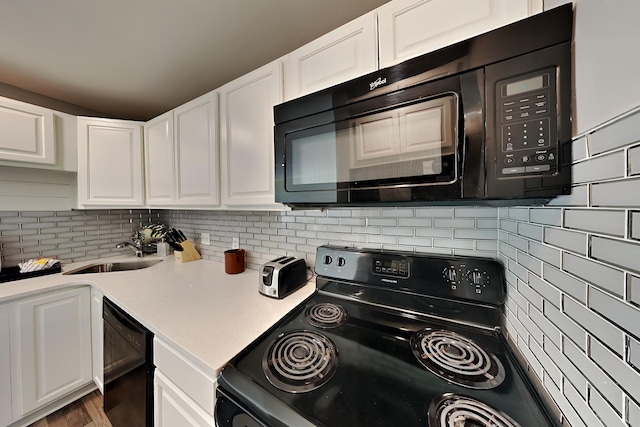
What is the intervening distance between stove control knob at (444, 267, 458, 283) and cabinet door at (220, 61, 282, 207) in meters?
0.87

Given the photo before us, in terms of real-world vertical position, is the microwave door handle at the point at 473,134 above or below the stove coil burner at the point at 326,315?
above

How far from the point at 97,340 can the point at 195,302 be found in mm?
1156

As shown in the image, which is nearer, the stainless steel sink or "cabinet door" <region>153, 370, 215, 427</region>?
"cabinet door" <region>153, 370, 215, 427</region>

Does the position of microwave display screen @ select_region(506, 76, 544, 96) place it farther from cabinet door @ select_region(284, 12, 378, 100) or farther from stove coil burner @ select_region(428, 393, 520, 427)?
stove coil burner @ select_region(428, 393, 520, 427)

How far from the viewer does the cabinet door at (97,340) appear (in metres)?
1.51

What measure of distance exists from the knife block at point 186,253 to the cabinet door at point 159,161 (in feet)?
1.34

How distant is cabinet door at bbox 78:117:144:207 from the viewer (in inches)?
69.3

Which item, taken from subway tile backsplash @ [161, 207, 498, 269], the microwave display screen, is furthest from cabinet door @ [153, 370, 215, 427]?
the microwave display screen

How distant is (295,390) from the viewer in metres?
0.58

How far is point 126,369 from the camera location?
1.10 meters

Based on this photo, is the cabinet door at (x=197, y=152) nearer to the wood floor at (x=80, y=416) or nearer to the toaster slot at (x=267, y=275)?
the toaster slot at (x=267, y=275)

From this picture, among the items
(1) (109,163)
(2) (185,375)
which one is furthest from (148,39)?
(2) (185,375)

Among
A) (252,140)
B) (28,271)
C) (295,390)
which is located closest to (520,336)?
(295,390)

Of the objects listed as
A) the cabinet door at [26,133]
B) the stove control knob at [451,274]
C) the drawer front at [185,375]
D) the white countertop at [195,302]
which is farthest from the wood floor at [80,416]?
the stove control knob at [451,274]
